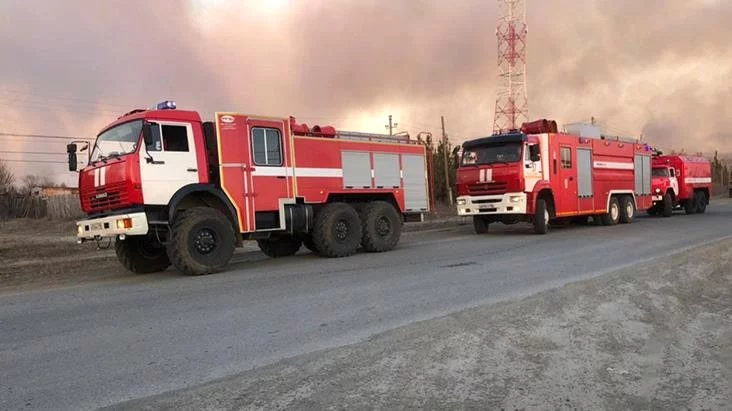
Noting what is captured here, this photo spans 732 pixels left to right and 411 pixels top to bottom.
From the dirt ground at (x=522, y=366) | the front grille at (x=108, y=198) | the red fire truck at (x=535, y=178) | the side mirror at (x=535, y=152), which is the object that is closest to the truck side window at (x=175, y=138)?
the front grille at (x=108, y=198)

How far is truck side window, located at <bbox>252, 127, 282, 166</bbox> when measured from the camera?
1191 centimetres

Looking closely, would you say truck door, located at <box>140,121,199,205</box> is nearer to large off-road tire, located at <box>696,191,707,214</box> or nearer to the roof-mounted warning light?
the roof-mounted warning light

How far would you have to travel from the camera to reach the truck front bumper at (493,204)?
17281 millimetres

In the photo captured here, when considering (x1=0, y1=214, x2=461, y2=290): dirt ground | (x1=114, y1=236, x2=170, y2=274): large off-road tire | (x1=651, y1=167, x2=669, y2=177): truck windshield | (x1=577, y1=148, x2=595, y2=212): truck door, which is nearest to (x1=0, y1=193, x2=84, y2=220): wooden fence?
(x1=0, y1=214, x2=461, y2=290): dirt ground

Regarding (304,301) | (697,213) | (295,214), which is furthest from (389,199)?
(697,213)

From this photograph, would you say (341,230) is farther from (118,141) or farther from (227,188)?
(118,141)

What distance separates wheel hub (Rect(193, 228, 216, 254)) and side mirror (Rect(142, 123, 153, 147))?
1.86m

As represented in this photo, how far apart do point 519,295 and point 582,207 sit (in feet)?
43.3

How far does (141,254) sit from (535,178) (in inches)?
457

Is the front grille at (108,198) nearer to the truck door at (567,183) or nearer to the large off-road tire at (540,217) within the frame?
the large off-road tire at (540,217)

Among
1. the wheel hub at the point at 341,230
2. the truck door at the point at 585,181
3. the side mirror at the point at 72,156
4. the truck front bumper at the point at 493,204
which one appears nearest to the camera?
the side mirror at the point at 72,156

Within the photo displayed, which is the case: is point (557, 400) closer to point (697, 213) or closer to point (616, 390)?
point (616, 390)

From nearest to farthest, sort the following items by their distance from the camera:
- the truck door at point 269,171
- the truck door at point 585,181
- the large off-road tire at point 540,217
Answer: the truck door at point 269,171
the large off-road tire at point 540,217
the truck door at point 585,181

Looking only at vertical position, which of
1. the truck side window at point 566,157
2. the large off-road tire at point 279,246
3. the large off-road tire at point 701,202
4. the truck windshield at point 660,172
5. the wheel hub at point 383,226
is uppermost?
the truck side window at point 566,157
